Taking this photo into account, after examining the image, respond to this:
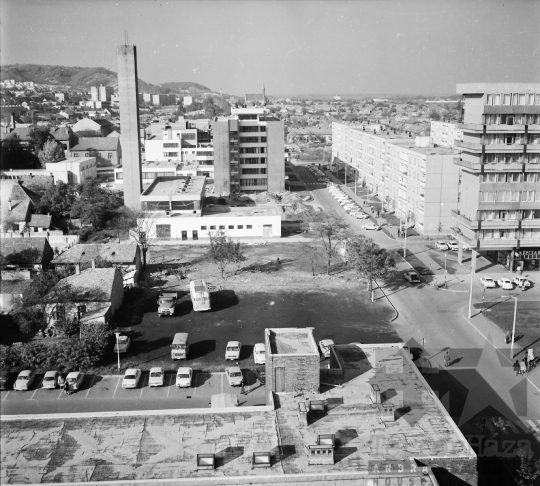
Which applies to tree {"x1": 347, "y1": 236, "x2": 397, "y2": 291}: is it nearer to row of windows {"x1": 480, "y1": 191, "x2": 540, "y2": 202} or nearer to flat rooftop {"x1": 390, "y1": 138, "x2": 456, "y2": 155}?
row of windows {"x1": 480, "y1": 191, "x2": 540, "y2": 202}

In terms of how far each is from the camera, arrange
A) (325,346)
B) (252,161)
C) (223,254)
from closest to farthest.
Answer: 1. (325,346)
2. (223,254)
3. (252,161)

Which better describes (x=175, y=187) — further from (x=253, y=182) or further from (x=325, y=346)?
(x=325, y=346)

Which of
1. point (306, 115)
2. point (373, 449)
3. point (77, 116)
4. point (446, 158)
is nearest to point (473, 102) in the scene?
point (446, 158)

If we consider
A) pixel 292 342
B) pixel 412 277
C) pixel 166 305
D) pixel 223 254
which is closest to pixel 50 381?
pixel 166 305

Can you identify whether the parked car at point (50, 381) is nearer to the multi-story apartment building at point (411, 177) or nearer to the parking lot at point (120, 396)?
the parking lot at point (120, 396)

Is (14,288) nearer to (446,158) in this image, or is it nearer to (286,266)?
(286,266)

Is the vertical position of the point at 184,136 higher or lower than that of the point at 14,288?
higher

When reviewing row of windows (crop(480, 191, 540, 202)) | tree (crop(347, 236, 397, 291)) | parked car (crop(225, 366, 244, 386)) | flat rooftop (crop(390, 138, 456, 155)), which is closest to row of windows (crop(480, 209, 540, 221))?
row of windows (crop(480, 191, 540, 202))
